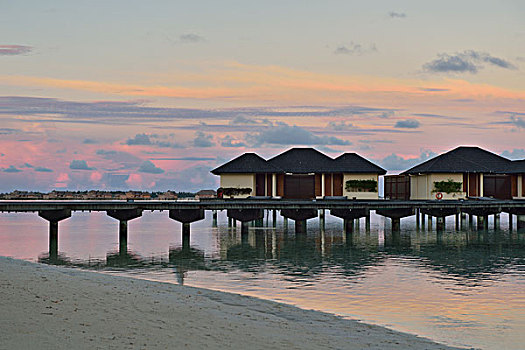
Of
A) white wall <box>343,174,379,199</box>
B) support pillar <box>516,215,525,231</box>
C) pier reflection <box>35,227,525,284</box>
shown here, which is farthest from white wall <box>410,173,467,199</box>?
pier reflection <box>35,227,525,284</box>

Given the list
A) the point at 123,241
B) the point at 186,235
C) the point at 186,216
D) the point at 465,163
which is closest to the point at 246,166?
the point at 186,216

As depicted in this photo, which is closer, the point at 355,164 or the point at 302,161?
the point at 355,164

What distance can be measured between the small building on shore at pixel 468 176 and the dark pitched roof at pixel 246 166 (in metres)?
15.8

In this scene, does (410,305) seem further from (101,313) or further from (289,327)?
(101,313)

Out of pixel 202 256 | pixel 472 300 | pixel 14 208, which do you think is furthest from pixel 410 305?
pixel 14 208

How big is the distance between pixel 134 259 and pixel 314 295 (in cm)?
1609

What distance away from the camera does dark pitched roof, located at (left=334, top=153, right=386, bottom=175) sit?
57594 millimetres

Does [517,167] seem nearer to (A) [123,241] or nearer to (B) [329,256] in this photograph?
(B) [329,256]

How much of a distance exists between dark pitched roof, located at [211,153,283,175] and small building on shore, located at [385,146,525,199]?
15.8 meters

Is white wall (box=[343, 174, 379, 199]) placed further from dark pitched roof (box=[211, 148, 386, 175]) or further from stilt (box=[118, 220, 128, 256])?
stilt (box=[118, 220, 128, 256])

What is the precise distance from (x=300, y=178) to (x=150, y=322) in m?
47.1

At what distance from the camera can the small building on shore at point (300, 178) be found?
186 feet

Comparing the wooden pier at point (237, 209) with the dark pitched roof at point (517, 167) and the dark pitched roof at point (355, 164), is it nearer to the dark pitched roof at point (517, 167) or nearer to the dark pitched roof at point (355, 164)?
the dark pitched roof at point (517, 167)

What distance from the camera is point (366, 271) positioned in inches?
1088
